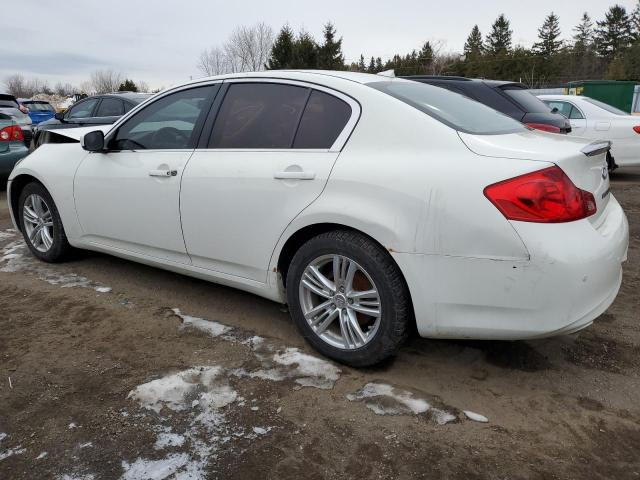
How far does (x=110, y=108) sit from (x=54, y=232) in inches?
239

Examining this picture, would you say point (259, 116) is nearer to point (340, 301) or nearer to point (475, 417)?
point (340, 301)

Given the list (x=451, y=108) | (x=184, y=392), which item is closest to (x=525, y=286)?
(x=451, y=108)

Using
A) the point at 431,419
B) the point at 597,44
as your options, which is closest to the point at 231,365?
the point at 431,419

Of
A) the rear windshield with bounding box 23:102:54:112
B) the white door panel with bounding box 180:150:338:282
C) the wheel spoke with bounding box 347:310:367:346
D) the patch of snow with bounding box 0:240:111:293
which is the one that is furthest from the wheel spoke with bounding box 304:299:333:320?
the rear windshield with bounding box 23:102:54:112

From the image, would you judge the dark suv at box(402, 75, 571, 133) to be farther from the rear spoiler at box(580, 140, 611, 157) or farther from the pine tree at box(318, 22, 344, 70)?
the pine tree at box(318, 22, 344, 70)

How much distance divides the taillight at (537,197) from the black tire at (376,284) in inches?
23.3

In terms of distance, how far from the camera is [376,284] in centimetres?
262

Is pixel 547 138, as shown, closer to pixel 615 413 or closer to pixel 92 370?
pixel 615 413

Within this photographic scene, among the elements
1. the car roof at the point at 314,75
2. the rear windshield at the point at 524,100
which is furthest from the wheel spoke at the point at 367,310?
the rear windshield at the point at 524,100

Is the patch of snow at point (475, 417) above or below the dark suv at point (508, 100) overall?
below

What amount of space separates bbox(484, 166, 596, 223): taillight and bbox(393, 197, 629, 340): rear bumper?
45mm

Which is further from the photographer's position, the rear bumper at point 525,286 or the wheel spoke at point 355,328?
the wheel spoke at point 355,328

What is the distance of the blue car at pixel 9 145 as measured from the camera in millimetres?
8258

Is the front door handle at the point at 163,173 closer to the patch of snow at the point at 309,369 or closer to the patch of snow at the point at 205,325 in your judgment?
the patch of snow at the point at 205,325
